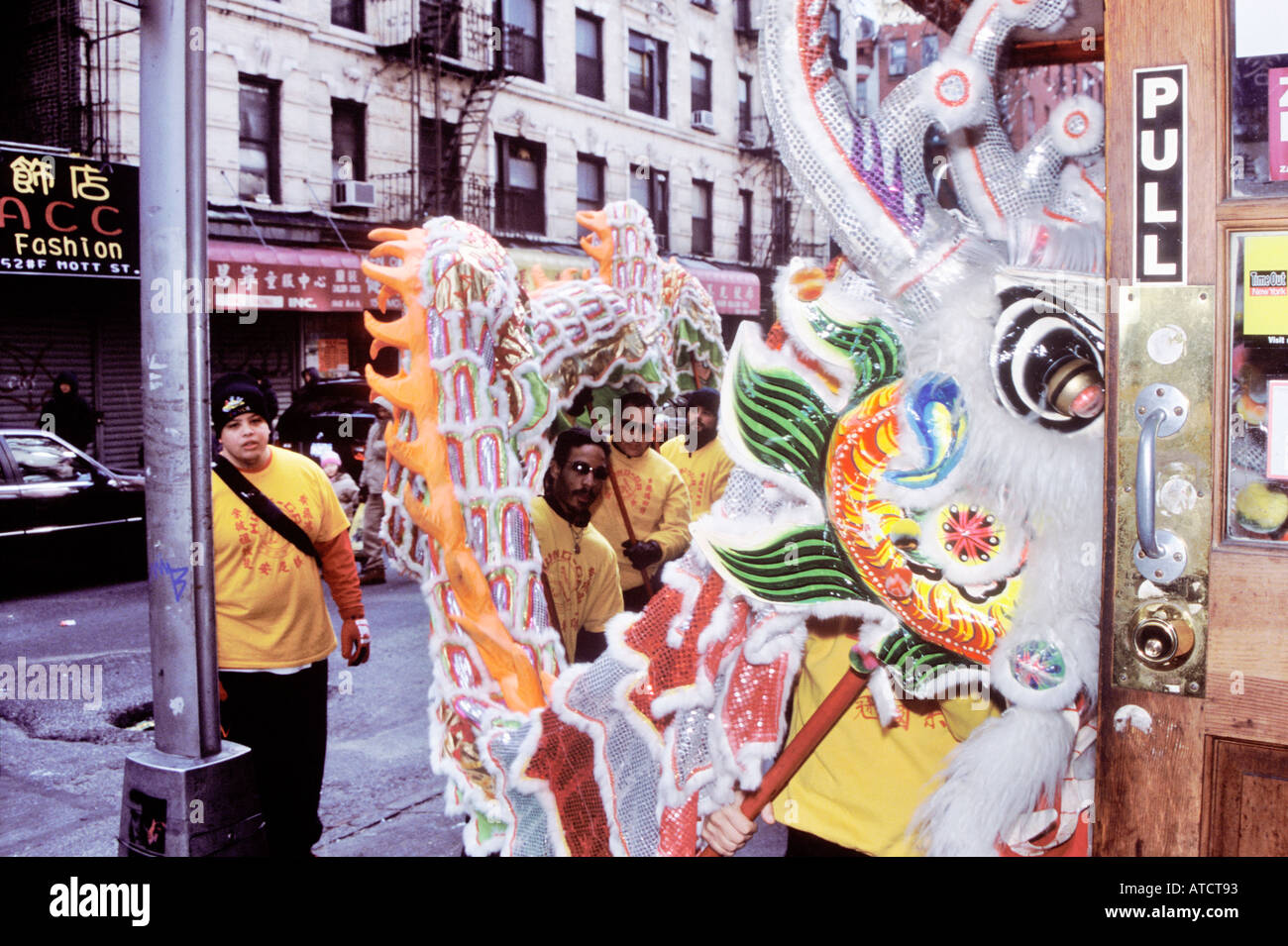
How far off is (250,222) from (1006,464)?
1366 cm

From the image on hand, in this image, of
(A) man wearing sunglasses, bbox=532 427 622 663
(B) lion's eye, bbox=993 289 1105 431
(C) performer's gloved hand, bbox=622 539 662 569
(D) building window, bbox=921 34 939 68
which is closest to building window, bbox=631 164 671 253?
(C) performer's gloved hand, bbox=622 539 662 569

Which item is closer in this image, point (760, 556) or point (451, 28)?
point (760, 556)

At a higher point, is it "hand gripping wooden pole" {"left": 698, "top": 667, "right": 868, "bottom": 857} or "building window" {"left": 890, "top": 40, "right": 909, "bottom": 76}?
"building window" {"left": 890, "top": 40, "right": 909, "bottom": 76}

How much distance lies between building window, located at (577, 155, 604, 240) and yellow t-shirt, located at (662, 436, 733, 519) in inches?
536

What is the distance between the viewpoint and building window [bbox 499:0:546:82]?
1723 cm

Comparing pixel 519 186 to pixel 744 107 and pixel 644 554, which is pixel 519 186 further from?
pixel 644 554

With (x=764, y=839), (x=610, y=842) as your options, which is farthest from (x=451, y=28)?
(x=610, y=842)

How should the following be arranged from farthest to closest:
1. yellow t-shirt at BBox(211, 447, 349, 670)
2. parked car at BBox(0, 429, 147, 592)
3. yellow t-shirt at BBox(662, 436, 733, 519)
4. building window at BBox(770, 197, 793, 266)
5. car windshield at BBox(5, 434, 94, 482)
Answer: building window at BBox(770, 197, 793, 266) → car windshield at BBox(5, 434, 94, 482) → parked car at BBox(0, 429, 147, 592) → yellow t-shirt at BBox(662, 436, 733, 519) → yellow t-shirt at BBox(211, 447, 349, 670)

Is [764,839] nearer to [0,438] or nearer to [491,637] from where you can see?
[491,637]

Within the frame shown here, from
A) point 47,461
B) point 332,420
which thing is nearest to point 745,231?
point 332,420

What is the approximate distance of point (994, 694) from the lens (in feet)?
6.33

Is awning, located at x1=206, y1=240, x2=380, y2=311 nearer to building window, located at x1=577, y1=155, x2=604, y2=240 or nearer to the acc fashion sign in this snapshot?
the acc fashion sign

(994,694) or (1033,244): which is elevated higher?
(1033,244)

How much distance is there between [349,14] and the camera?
15.6m
